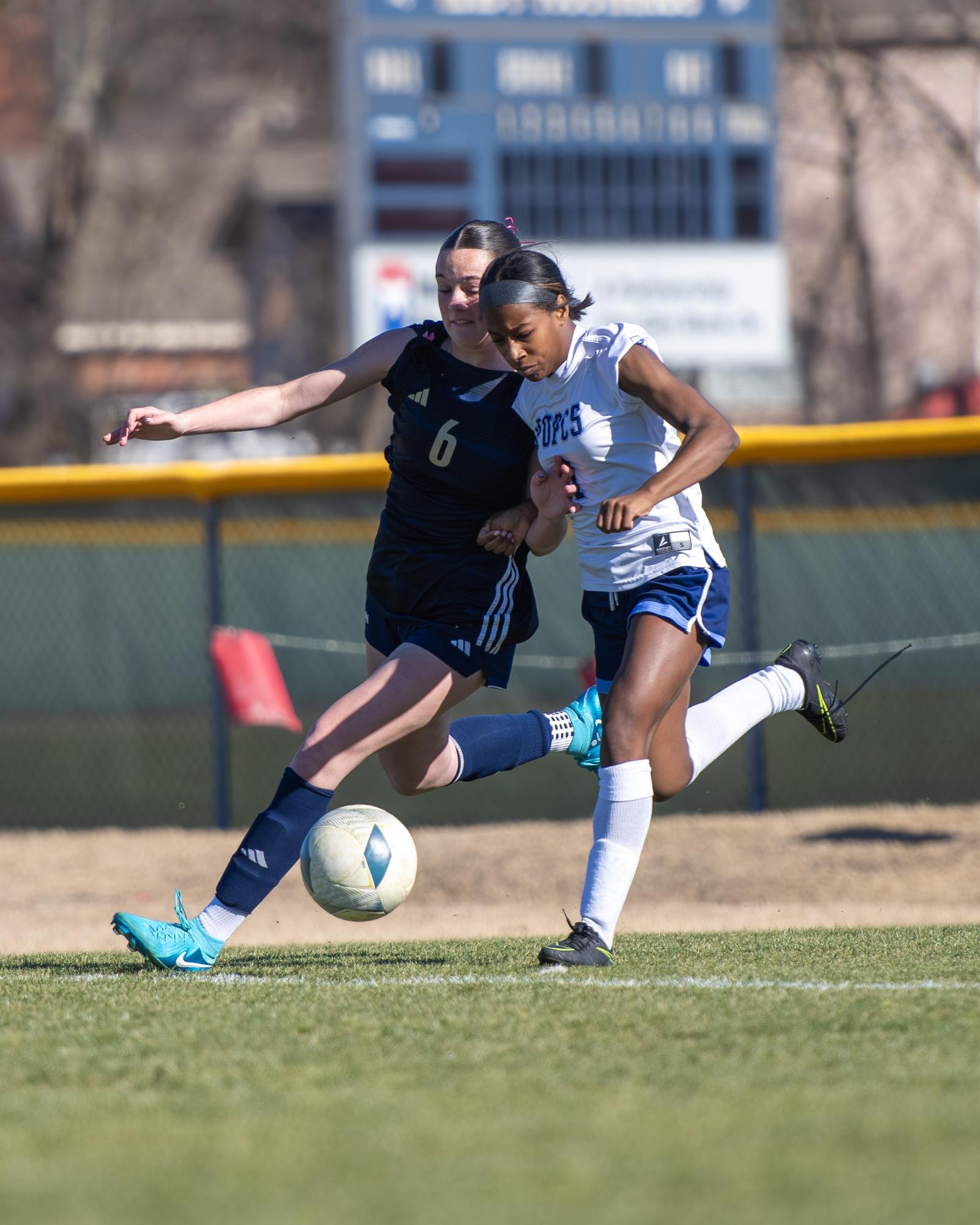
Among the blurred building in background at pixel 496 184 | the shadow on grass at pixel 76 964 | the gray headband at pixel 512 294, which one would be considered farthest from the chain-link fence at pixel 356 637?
the blurred building in background at pixel 496 184

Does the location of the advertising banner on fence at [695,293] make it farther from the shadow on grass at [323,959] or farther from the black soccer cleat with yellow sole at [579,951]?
the black soccer cleat with yellow sole at [579,951]

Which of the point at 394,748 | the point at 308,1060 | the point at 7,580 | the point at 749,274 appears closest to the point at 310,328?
the point at 749,274

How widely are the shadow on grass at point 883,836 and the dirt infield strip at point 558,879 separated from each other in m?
0.02

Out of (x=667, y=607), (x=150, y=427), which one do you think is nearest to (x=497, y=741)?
(x=667, y=607)

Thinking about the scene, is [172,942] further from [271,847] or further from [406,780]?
[406,780]

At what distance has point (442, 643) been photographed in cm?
504

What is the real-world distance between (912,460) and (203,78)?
71.7 feet

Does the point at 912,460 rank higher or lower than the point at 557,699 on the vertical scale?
higher

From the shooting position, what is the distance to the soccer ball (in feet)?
16.1

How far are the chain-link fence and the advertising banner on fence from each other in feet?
28.2

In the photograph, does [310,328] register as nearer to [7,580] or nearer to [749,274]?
[749,274]

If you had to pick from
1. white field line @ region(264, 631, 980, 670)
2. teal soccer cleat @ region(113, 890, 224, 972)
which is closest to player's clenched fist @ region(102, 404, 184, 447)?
teal soccer cleat @ region(113, 890, 224, 972)

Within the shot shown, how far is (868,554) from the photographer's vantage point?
1055 cm

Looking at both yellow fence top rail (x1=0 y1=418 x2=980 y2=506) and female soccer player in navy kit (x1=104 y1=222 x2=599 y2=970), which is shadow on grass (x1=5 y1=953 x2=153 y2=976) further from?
yellow fence top rail (x1=0 y1=418 x2=980 y2=506)
